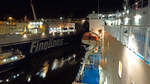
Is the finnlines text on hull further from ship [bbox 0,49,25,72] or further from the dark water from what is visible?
ship [bbox 0,49,25,72]

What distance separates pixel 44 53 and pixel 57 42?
5.20 m

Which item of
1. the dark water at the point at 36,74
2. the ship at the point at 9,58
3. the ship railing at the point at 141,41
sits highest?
the ship railing at the point at 141,41

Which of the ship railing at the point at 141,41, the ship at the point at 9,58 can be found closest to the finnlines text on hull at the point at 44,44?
the ship at the point at 9,58

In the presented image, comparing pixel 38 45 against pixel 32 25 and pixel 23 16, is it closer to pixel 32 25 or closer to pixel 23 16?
pixel 32 25

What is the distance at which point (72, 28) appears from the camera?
39031 mm

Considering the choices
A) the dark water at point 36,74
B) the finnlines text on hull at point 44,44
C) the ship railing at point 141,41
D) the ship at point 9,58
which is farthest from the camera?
the finnlines text on hull at point 44,44

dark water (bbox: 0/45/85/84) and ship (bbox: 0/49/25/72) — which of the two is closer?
dark water (bbox: 0/45/85/84)

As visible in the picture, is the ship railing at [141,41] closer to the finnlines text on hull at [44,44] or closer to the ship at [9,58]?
the ship at [9,58]

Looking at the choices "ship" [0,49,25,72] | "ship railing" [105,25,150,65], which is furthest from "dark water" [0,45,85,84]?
"ship railing" [105,25,150,65]

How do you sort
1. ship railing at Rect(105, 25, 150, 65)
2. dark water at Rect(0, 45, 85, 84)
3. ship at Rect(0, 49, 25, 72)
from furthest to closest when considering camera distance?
ship at Rect(0, 49, 25, 72) → dark water at Rect(0, 45, 85, 84) → ship railing at Rect(105, 25, 150, 65)

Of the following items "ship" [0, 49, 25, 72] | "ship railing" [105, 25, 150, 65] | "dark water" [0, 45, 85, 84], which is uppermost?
"ship railing" [105, 25, 150, 65]

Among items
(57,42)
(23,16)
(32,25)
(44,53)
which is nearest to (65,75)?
(44,53)

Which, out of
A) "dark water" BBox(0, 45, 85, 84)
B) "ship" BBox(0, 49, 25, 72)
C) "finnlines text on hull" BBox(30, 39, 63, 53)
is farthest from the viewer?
"finnlines text on hull" BBox(30, 39, 63, 53)

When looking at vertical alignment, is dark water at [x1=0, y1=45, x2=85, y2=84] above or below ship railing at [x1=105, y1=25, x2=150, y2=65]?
below
